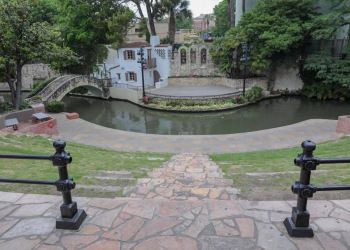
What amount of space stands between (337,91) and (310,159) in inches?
980

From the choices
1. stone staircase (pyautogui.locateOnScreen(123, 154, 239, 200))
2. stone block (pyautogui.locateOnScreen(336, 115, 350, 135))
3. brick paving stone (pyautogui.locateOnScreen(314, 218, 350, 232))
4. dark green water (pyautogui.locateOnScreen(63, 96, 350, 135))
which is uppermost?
brick paving stone (pyautogui.locateOnScreen(314, 218, 350, 232))

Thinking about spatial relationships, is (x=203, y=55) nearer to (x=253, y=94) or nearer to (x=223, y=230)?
(x=253, y=94)

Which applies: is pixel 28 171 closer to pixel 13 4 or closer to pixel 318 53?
pixel 13 4

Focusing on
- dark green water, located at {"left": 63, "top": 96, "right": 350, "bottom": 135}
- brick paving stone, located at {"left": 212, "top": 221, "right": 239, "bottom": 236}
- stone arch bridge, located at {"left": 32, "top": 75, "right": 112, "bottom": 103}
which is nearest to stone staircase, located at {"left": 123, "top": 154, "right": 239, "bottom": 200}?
brick paving stone, located at {"left": 212, "top": 221, "right": 239, "bottom": 236}

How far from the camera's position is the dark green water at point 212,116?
663 inches

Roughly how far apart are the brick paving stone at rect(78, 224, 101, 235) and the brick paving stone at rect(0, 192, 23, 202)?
4.68ft

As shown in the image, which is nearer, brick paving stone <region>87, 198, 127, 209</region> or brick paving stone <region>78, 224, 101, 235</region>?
brick paving stone <region>78, 224, 101, 235</region>

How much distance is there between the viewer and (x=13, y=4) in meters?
12.9

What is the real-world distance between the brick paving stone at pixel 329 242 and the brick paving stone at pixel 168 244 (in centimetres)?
133

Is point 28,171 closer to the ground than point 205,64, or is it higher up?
closer to the ground

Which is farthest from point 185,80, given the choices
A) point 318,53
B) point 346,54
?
point 346,54

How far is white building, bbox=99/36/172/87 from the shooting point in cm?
2769

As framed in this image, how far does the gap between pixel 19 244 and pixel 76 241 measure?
60cm

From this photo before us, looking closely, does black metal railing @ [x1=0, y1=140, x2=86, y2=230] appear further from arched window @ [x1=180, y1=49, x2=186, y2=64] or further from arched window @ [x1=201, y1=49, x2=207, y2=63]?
arched window @ [x1=201, y1=49, x2=207, y2=63]
